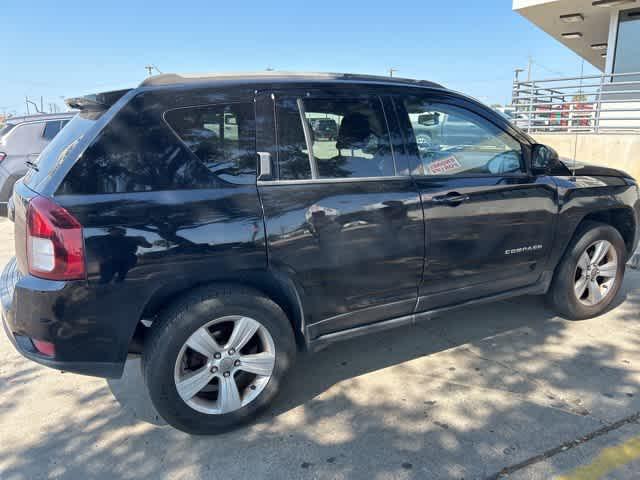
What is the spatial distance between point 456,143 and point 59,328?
2.67 meters

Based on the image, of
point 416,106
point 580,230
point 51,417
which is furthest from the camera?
point 580,230

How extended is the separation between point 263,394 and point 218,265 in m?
0.82

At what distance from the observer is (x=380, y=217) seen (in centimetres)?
277

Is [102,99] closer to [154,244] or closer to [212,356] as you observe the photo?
[154,244]

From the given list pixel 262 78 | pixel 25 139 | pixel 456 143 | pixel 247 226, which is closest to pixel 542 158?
pixel 456 143

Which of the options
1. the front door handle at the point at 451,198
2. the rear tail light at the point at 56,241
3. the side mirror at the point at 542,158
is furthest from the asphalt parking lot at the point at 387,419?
the side mirror at the point at 542,158

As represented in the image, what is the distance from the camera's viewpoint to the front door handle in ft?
9.74

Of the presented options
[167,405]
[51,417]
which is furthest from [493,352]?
[51,417]

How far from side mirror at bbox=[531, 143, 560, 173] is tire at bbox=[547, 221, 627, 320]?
2.29 feet

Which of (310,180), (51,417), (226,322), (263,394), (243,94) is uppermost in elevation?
(243,94)

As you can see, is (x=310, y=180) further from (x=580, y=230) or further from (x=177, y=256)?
(x=580, y=230)

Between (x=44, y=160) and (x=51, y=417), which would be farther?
(x=51, y=417)

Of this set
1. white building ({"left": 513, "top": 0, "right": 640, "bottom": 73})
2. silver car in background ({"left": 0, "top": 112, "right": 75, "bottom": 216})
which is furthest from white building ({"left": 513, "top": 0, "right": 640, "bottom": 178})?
silver car in background ({"left": 0, "top": 112, "right": 75, "bottom": 216})

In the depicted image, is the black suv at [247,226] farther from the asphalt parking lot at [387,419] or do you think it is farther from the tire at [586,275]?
the tire at [586,275]
